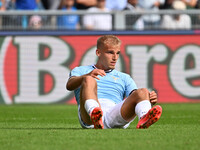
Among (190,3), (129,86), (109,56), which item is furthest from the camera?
(190,3)

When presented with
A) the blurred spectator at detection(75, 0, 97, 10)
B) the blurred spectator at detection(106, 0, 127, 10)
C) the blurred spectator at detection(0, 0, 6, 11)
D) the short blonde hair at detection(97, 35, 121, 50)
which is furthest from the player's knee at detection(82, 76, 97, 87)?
the blurred spectator at detection(75, 0, 97, 10)

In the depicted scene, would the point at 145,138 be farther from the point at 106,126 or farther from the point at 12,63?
the point at 12,63

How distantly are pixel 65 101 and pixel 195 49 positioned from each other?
370cm

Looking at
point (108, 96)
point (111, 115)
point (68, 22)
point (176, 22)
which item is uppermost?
point (108, 96)

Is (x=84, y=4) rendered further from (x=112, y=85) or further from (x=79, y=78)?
(x=79, y=78)

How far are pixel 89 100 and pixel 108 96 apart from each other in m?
0.70

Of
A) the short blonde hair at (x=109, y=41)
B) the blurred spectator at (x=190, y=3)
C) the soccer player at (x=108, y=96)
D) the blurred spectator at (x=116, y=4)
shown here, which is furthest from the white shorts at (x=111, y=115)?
the blurred spectator at (x=190, y=3)

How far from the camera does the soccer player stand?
6.92 m

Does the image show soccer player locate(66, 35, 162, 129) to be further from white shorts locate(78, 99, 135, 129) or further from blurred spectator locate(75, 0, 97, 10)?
blurred spectator locate(75, 0, 97, 10)

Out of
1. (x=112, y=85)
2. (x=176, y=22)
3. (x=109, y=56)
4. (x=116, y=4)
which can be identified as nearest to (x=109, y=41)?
(x=109, y=56)

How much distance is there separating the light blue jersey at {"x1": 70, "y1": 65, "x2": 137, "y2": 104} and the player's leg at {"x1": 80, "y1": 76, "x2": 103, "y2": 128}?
18.6 inches

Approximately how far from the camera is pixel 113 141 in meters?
6.07

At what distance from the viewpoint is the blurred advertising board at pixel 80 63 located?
52.5 feet

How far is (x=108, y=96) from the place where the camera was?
763 cm
